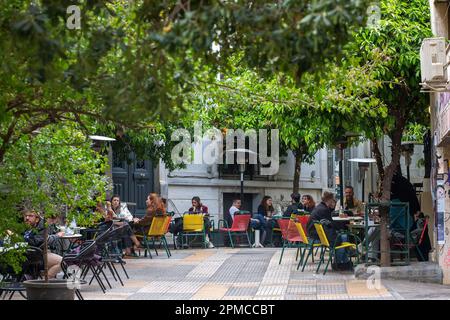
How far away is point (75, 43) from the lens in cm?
727

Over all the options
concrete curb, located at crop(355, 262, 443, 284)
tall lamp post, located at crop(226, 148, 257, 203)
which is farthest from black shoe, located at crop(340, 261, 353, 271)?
tall lamp post, located at crop(226, 148, 257, 203)

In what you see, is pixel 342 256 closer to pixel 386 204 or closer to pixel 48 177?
pixel 386 204

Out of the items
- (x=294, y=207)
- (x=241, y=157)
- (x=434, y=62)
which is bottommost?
(x=294, y=207)

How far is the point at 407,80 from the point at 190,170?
1523 centimetres

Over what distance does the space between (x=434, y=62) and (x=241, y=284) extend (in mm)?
4592

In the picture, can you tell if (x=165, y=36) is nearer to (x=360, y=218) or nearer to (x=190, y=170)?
(x=360, y=218)

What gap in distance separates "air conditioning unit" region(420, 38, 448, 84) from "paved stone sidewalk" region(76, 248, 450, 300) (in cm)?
305

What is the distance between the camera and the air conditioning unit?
13.0 meters

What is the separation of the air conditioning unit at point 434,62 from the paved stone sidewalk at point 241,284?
305cm

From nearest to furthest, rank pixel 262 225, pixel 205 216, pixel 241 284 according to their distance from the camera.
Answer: pixel 241 284
pixel 205 216
pixel 262 225

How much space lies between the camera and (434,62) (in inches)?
515

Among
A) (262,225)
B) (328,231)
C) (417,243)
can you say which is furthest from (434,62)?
(262,225)
